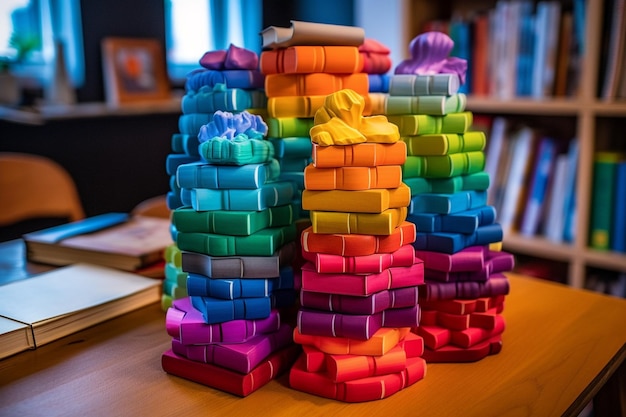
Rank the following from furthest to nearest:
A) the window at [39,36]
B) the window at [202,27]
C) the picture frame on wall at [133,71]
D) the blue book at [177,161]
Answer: the window at [202,27]
the picture frame on wall at [133,71]
the window at [39,36]
the blue book at [177,161]

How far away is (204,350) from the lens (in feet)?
2.40

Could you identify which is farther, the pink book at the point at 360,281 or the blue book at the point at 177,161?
the blue book at the point at 177,161

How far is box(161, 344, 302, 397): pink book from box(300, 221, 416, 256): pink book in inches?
5.9

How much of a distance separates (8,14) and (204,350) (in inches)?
75.3

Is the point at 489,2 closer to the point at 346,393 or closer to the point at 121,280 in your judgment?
the point at 121,280

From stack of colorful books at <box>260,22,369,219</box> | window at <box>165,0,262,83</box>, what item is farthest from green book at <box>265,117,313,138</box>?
window at <box>165,0,262,83</box>

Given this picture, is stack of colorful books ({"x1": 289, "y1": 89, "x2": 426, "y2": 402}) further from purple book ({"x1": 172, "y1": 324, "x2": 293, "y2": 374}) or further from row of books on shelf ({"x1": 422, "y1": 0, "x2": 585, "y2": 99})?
row of books on shelf ({"x1": 422, "y1": 0, "x2": 585, "y2": 99})

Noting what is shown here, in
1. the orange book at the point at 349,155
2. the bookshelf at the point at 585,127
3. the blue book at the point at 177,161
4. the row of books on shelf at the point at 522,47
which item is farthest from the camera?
the row of books on shelf at the point at 522,47

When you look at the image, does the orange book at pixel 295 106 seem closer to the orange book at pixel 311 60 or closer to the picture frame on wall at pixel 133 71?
the orange book at pixel 311 60

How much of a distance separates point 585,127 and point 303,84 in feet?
3.92

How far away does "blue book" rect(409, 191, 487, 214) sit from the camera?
2.62 ft

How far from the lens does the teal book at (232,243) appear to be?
716 mm

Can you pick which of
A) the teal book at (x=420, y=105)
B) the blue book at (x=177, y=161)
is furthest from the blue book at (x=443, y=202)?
the blue book at (x=177, y=161)

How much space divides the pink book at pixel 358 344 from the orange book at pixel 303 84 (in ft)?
1.00
